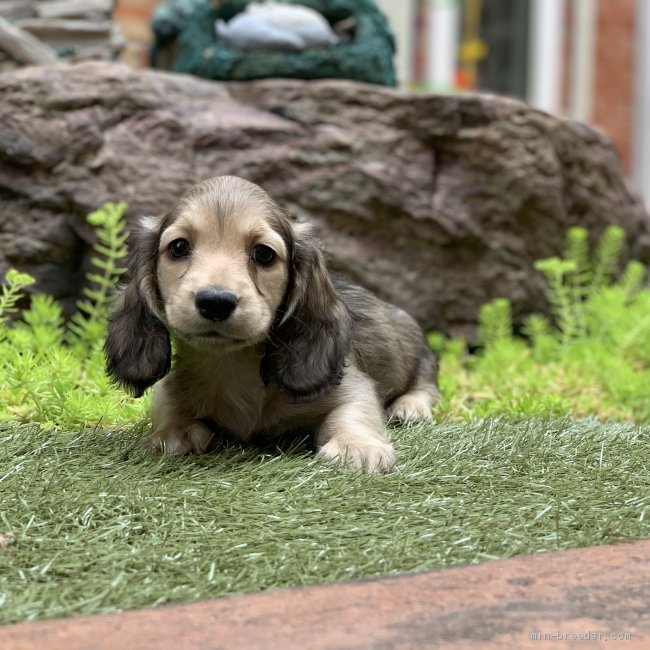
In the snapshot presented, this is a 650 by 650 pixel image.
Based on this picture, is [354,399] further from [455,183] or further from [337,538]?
[455,183]

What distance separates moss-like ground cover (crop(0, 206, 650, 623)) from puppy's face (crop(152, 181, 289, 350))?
46 cm

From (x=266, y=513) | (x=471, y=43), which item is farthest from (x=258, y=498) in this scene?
(x=471, y=43)

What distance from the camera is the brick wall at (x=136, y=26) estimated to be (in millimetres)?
8234

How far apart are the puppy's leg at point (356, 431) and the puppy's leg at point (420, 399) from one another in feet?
1.30

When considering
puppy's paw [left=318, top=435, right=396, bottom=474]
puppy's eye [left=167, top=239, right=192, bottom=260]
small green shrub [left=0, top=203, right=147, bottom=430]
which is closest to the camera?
puppy's paw [left=318, top=435, right=396, bottom=474]

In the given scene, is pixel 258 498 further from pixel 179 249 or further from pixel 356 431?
pixel 179 249

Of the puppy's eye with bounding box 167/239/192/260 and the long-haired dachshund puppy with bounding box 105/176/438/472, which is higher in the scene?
the puppy's eye with bounding box 167/239/192/260

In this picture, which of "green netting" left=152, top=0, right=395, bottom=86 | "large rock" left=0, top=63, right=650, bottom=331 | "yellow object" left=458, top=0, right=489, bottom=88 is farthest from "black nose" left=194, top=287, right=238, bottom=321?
"yellow object" left=458, top=0, right=489, bottom=88

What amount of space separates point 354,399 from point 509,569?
130 cm

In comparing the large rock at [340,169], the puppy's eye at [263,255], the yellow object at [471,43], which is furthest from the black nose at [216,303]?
the yellow object at [471,43]

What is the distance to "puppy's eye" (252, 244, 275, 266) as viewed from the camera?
2961mm

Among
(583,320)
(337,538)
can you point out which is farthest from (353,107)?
(337,538)

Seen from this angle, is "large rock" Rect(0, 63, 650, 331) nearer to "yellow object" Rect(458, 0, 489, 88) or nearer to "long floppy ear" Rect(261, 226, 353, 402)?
"long floppy ear" Rect(261, 226, 353, 402)

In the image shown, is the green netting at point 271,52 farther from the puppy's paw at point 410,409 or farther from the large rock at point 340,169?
the puppy's paw at point 410,409
